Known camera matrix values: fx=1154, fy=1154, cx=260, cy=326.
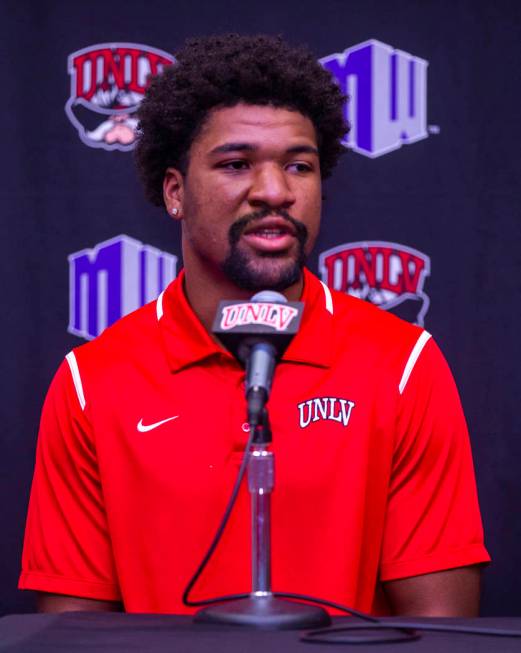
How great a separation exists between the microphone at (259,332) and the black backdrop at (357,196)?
101cm

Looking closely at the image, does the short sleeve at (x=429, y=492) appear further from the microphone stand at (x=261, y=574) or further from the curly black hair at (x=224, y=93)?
the microphone stand at (x=261, y=574)

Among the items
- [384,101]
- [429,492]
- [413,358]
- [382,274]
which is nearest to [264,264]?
[413,358]

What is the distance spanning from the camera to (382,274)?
2.07 metres

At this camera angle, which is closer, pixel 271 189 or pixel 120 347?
pixel 271 189

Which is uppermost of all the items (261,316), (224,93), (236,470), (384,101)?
(384,101)

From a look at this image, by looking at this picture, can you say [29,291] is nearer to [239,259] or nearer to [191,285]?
[191,285]

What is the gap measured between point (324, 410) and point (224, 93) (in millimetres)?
485

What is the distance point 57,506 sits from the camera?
1.67m

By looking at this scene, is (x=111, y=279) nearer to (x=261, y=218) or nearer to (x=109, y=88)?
(x=109, y=88)

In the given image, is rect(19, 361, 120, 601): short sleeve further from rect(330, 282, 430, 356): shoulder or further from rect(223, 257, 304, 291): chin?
rect(330, 282, 430, 356): shoulder

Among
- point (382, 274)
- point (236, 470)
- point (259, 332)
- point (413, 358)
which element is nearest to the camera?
point (259, 332)

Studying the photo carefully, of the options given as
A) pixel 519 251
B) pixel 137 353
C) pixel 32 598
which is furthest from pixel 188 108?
pixel 32 598

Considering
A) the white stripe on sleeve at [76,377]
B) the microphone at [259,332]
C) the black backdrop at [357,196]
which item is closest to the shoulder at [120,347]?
the white stripe on sleeve at [76,377]

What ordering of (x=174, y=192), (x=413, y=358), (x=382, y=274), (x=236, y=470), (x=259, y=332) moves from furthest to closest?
(x=382, y=274), (x=174, y=192), (x=413, y=358), (x=236, y=470), (x=259, y=332)
